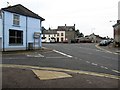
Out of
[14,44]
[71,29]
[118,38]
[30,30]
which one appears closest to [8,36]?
[14,44]

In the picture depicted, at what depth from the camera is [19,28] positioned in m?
39.6

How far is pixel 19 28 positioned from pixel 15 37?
5.28 feet

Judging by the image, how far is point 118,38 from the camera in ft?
235

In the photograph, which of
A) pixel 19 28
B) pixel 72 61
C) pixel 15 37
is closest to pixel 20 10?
pixel 19 28

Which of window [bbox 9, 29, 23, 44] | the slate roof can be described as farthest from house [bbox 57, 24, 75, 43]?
window [bbox 9, 29, 23, 44]

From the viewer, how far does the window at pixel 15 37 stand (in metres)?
38.1

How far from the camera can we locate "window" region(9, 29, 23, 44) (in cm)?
3806

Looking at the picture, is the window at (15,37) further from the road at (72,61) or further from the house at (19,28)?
the road at (72,61)

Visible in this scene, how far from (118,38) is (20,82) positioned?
2484 inches

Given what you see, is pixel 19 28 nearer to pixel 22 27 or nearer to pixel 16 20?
pixel 22 27

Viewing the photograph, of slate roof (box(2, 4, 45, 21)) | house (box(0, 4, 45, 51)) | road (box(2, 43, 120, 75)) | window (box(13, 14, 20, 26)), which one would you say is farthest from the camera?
window (box(13, 14, 20, 26))

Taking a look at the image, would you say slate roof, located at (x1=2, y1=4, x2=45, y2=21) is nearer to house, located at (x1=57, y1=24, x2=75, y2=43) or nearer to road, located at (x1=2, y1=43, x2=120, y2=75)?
road, located at (x1=2, y1=43, x2=120, y2=75)

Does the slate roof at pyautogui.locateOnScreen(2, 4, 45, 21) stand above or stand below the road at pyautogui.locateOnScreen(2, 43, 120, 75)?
above

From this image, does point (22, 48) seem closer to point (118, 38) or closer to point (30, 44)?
point (30, 44)
